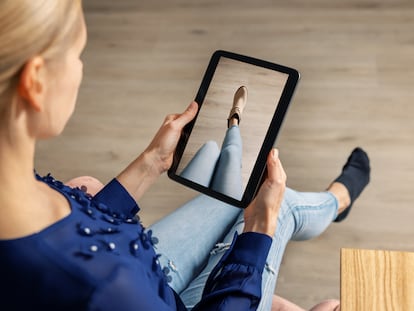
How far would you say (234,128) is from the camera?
914 mm

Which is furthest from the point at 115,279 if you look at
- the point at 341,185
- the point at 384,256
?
the point at 341,185

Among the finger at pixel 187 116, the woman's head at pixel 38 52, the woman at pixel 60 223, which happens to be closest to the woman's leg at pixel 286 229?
the woman at pixel 60 223

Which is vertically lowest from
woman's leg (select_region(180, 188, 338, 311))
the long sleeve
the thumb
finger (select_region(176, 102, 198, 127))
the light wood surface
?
woman's leg (select_region(180, 188, 338, 311))

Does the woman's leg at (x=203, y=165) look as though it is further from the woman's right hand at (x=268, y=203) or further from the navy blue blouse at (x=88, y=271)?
the navy blue blouse at (x=88, y=271)

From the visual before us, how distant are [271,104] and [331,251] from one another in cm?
67

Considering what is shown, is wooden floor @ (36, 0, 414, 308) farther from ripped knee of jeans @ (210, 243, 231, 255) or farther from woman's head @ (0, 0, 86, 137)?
woman's head @ (0, 0, 86, 137)

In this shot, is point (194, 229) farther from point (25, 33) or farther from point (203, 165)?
point (25, 33)

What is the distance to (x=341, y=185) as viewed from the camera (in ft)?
4.62

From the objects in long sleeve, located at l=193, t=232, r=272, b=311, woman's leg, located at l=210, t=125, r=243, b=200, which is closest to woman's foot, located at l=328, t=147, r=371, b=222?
woman's leg, located at l=210, t=125, r=243, b=200

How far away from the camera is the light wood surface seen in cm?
63

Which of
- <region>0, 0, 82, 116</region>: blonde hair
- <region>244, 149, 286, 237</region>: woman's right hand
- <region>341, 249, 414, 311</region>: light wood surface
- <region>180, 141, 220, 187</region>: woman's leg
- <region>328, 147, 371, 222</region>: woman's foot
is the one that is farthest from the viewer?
<region>328, 147, 371, 222</region>: woman's foot

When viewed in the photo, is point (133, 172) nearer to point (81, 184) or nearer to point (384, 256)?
point (81, 184)

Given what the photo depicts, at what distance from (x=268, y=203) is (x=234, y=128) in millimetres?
164

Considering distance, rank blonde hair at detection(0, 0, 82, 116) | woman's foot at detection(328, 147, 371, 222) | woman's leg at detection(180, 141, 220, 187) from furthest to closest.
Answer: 1. woman's foot at detection(328, 147, 371, 222)
2. woman's leg at detection(180, 141, 220, 187)
3. blonde hair at detection(0, 0, 82, 116)
